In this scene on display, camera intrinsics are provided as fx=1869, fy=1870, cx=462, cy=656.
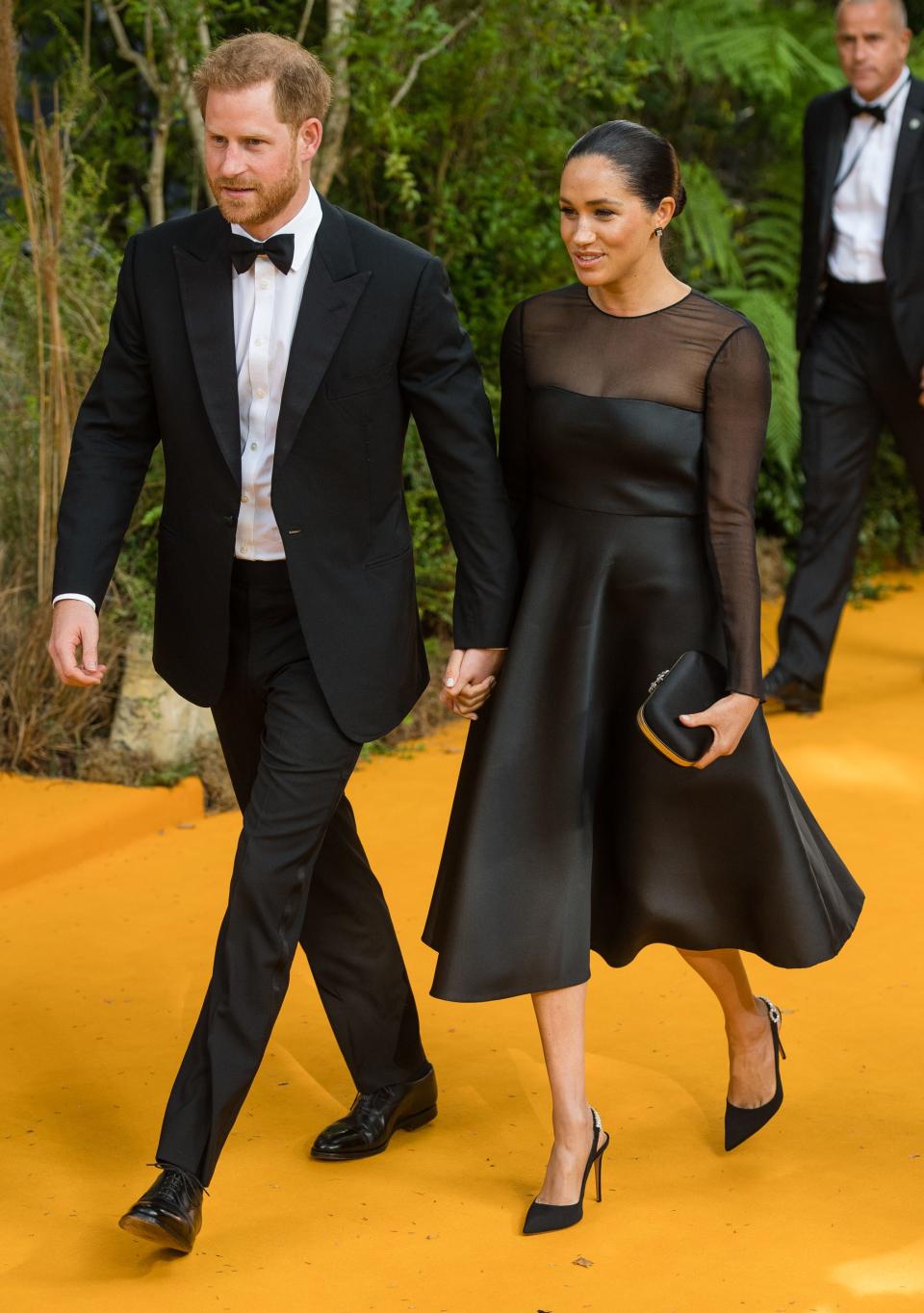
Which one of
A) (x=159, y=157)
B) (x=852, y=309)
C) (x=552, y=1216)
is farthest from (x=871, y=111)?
(x=552, y=1216)

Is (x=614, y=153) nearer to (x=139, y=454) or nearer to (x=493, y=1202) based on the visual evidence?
(x=139, y=454)

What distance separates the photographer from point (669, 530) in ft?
11.0

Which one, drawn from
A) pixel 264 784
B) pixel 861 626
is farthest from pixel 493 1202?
pixel 861 626

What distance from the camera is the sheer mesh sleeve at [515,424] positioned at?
342 cm

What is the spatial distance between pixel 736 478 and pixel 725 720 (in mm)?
424

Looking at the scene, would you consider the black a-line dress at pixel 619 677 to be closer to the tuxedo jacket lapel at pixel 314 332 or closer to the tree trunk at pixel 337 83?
the tuxedo jacket lapel at pixel 314 332

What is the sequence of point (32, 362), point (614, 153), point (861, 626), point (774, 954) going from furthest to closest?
point (861, 626) → point (32, 362) → point (774, 954) → point (614, 153)

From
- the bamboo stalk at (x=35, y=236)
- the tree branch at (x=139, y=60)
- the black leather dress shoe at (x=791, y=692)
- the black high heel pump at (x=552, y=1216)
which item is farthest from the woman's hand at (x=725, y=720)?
the tree branch at (x=139, y=60)

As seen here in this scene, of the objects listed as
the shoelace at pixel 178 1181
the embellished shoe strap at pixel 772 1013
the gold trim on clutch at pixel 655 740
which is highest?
the gold trim on clutch at pixel 655 740

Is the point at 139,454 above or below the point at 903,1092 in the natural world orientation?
above

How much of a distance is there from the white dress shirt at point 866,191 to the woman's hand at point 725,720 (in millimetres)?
3650

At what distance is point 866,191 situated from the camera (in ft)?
21.5

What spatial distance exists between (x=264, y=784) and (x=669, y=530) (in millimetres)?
858

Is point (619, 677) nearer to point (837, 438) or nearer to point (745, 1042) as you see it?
point (745, 1042)
